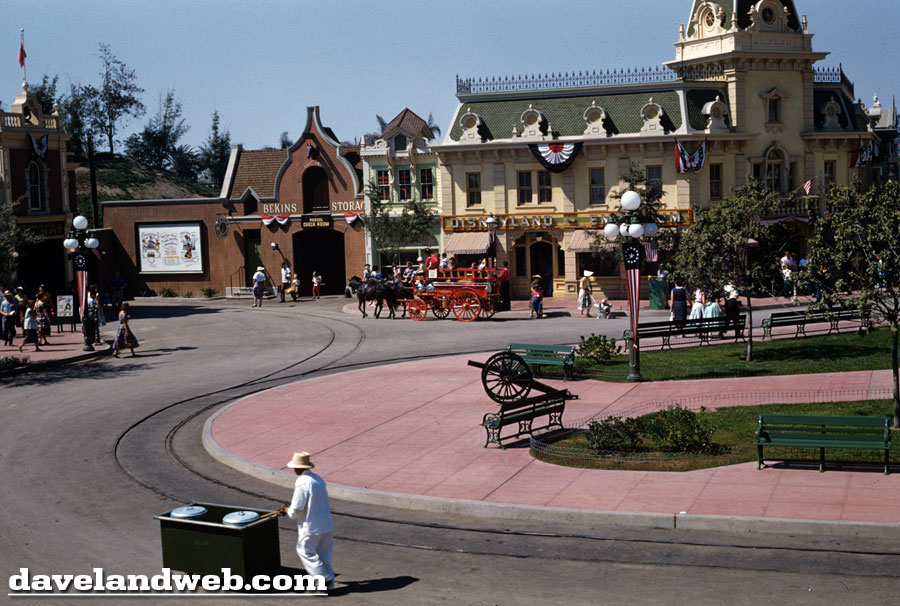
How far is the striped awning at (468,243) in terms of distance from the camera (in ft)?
147

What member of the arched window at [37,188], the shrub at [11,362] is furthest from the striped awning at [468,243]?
the shrub at [11,362]

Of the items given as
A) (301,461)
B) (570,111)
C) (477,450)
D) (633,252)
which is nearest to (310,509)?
(301,461)

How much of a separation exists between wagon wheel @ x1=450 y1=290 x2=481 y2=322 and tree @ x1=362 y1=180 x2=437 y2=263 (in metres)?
10.6

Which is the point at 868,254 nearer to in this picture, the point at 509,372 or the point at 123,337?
the point at 509,372

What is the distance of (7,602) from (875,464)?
1116 centimetres

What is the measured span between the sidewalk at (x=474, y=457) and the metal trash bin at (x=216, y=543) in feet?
11.6

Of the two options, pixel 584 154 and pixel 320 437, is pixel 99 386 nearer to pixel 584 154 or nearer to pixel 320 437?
pixel 320 437

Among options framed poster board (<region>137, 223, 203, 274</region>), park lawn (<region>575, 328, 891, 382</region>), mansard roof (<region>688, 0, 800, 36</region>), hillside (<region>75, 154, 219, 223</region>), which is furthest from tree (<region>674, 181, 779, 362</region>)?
hillside (<region>75, 154, 219, 223</region>)

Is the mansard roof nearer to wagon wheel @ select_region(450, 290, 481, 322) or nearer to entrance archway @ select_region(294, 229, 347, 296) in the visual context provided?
wagon wheel @ select_region(450, 290, 481, 322)

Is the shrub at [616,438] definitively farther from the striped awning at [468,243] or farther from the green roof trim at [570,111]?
the green roof trim at [570,111]

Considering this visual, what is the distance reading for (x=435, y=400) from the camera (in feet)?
68.3

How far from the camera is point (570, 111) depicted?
4478cm

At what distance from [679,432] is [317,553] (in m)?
6.94

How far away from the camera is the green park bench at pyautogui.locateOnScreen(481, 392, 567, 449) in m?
16.4
